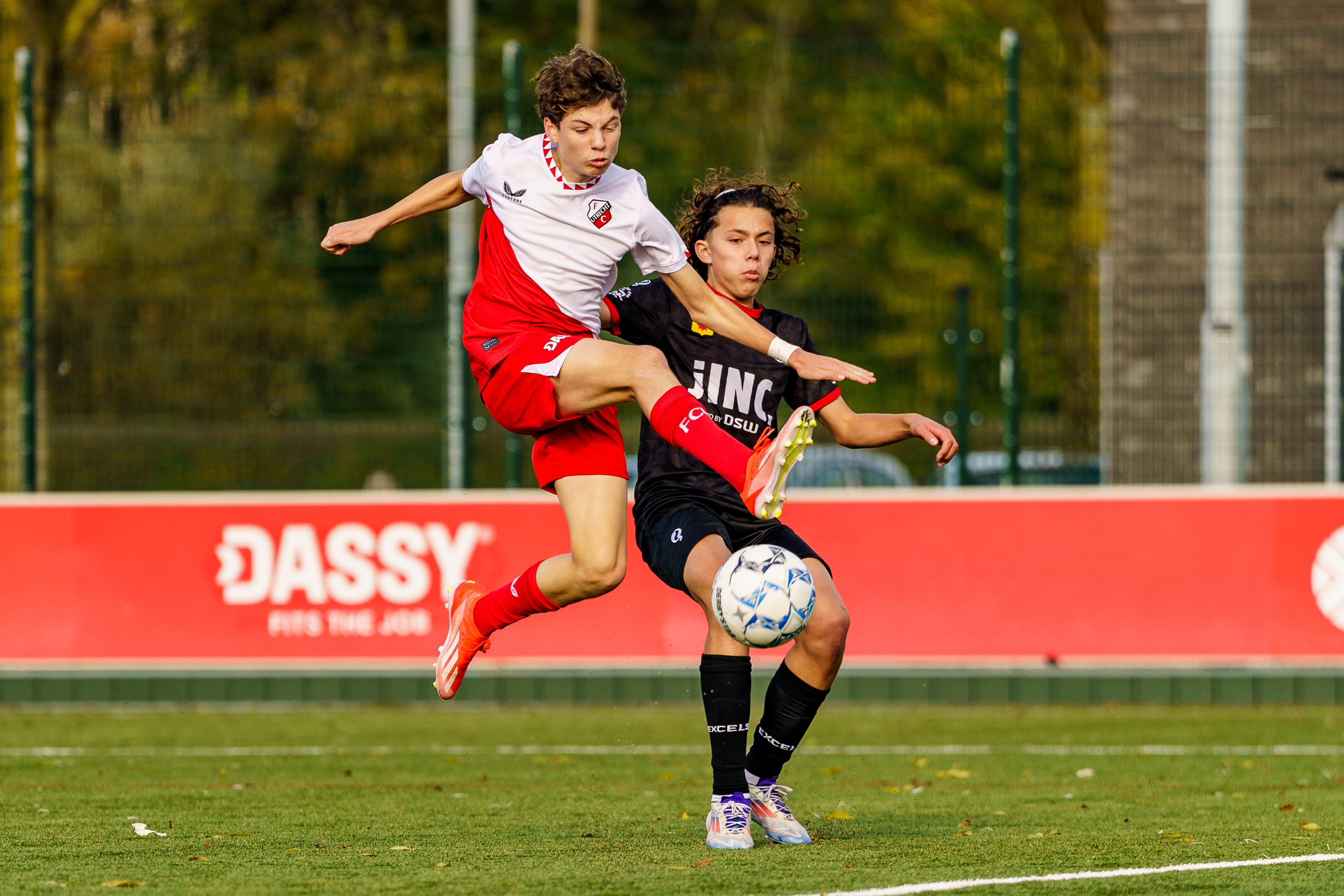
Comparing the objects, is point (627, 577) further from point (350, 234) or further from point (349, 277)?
point (350, 234)

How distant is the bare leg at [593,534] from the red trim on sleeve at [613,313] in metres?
0.57

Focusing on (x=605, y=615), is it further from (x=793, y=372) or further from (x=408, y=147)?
(x=793, y=372)

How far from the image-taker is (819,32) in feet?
147

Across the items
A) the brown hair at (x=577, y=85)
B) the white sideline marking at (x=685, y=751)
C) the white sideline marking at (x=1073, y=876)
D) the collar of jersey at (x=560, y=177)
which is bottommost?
the white sideline marking at (x=685, y=751)

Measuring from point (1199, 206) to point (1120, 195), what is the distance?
748mm

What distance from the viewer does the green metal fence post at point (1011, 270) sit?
11781mm

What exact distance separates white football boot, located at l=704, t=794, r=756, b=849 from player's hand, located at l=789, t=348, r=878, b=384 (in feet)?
4.57

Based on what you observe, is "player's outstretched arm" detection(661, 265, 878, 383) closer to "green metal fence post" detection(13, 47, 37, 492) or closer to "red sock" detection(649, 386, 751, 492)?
"red sock" detection(649, 386, 751, 492)

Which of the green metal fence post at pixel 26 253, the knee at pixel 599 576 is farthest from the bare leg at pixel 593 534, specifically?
the green metal fence post at pixel 26 253

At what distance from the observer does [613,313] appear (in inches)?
254

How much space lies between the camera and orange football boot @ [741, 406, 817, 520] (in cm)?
552

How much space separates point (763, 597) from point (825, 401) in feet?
3.46

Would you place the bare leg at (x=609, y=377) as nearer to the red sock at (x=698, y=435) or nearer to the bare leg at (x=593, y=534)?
the red sock at (x=698, y=435)

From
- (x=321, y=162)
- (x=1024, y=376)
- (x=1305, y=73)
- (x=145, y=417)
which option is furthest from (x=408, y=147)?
(x=1305, y=73)
